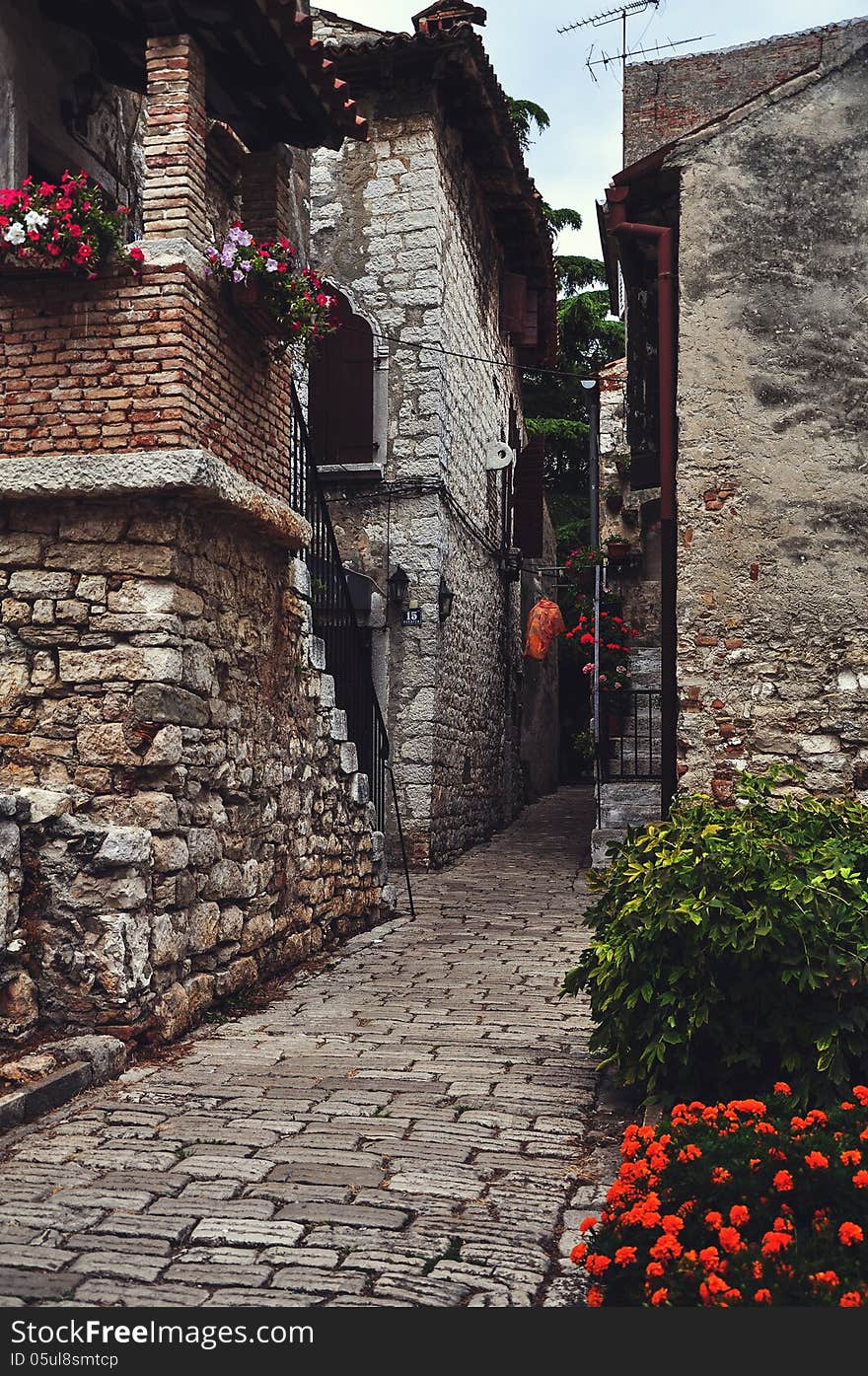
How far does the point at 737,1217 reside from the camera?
2.87 metres

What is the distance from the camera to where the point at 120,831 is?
5.21m

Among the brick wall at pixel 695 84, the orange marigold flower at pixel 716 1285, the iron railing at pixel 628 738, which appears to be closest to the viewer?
the orange marigold flower at pixel 716 1285

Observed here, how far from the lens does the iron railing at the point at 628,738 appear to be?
1315cm

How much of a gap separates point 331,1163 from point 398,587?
909 cm

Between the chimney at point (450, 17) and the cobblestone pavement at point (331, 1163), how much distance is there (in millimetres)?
9743

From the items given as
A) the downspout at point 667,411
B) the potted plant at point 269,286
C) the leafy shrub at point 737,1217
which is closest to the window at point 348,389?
the downspout at point 667,411

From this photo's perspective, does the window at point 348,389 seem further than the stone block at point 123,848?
Yes

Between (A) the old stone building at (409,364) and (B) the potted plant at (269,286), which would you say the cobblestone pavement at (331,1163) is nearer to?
(B) the potted plant at (269,286)

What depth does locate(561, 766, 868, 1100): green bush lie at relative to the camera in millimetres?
4121

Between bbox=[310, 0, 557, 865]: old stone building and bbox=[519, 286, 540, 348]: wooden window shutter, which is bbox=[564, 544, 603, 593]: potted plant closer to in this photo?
bbox=[310, 0, 557, 865]: old stone building

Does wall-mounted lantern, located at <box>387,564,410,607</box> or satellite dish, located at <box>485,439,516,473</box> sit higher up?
satellite dish, located at <box>485,439,516,473</box>

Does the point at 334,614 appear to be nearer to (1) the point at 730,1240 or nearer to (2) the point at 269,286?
(2) the point at 269,286

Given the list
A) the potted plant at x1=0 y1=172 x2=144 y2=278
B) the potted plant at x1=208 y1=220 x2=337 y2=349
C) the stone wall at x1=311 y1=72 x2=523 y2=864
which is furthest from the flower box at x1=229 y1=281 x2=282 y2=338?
the stone wall at x1=311 y1=72 x2=523 y2=864

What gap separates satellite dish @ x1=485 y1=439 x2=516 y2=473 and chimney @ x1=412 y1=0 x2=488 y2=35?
5299 mm
